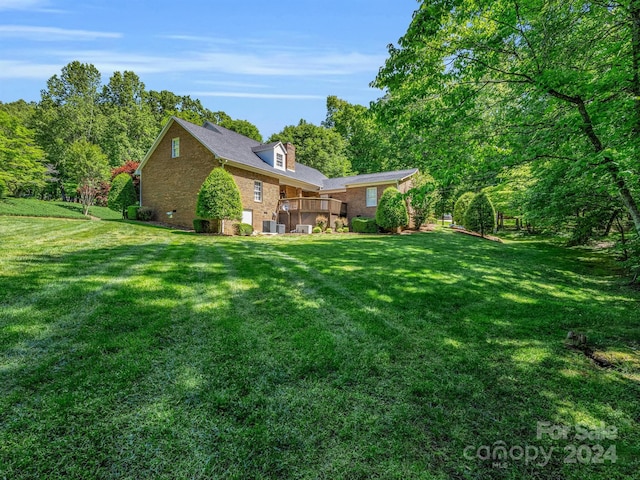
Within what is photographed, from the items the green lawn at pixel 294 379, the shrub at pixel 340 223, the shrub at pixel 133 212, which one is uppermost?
the shrub at pixel 133 212

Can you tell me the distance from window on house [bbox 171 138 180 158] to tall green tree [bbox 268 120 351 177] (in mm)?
19872

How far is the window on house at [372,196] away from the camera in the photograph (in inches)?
873

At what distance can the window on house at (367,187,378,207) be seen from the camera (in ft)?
72.7

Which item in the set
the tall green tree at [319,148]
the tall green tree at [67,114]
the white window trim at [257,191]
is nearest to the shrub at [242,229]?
the white window trim at [257,191]

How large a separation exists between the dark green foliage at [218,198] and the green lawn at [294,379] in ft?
30.0

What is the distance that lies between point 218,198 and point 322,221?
7.87 m

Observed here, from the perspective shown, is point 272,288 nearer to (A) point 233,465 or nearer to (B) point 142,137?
(A) point 233,465

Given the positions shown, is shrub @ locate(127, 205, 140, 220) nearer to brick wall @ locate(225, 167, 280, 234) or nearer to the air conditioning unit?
brick wall @ locate(225, 167, 280, 234)

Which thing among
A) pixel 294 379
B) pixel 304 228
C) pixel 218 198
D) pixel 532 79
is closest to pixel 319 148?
pixel 304 228

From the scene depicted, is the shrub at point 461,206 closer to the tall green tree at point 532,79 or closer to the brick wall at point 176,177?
the tall green tree at point 532,79

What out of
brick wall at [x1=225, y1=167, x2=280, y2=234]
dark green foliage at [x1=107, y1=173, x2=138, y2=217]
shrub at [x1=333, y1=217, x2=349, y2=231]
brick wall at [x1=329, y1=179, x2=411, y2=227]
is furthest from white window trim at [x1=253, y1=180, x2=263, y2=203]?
dark green foliage at [x1=107, y1=173, x2=138, y2=217]

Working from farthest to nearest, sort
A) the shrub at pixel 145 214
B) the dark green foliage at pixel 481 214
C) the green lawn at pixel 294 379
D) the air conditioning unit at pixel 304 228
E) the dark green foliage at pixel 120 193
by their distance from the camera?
the dark green foliage at pixel 120 193 → the shrub at pixel 145 214 → the air conditioning unit at pixel 304 228 → the dark green foliage at pixel 481 214 → the green lawn at pixel 294 379

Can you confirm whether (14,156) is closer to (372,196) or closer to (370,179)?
(370,179)

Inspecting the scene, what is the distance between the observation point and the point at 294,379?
9.05 feet
